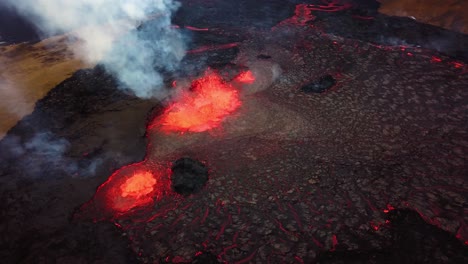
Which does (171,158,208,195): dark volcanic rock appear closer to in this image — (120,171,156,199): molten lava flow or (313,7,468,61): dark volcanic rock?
(120,171,156,199): molten lava flow

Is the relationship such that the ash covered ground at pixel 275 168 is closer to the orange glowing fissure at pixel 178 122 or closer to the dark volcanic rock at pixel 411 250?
the dark volcanic rock at pixel 411 250

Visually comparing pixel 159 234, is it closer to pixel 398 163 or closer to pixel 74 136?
pixel 74 136

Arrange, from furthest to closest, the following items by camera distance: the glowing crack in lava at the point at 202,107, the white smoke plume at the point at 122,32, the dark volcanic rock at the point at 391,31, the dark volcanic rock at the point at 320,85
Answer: the dark volcanic rock at the point at 391,31
the white smoke plume at the point at 122,32
the dark volcanic rock at the point at 320,85
the glowing crack in lava at the point at 202,107

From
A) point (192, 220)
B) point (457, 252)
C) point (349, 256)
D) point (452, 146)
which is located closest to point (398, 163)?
point (452, 146)

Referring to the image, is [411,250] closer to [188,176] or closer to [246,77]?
[188,176]

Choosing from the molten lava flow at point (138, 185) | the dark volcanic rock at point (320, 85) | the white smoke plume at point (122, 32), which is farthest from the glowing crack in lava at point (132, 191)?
the dark volcanic rock at point (320, 85)

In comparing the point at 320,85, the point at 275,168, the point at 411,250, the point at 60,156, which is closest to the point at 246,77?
the point at 320,85

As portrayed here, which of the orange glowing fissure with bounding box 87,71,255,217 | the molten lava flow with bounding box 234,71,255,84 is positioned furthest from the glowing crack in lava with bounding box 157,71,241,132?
the molten lava flow with bounding box 234,71,255,84
